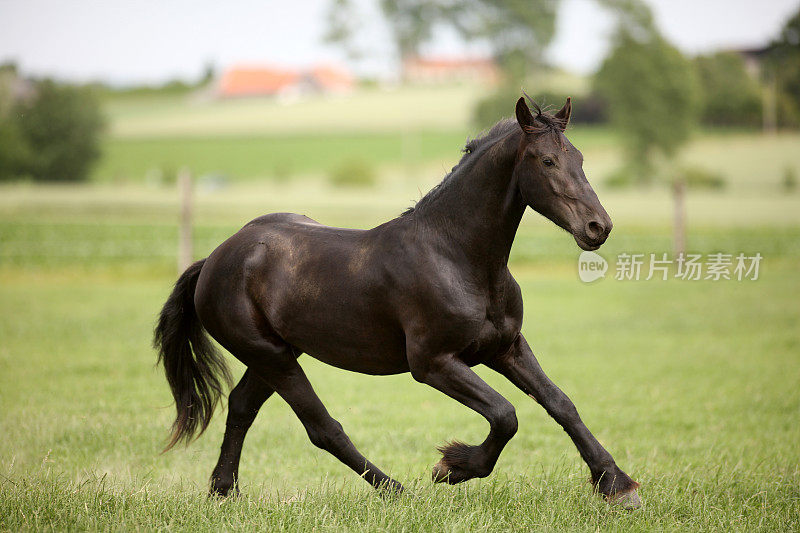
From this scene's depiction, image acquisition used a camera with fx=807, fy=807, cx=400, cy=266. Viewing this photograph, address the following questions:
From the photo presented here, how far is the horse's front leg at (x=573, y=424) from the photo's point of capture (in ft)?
13.2

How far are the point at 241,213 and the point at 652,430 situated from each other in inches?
706

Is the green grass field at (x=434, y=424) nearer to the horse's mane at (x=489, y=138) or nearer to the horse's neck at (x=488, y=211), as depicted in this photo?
the horse's neck at (x=488, y=211)

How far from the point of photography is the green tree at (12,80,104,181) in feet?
98.0

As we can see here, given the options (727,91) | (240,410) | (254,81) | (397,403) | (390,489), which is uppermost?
(254,81)

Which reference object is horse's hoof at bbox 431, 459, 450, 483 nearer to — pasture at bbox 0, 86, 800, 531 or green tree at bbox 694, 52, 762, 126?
pasture at bbox 0, 86, 800, 531

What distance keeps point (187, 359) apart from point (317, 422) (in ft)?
3.64

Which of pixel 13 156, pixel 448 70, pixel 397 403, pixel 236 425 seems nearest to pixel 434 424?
pixel 397 403

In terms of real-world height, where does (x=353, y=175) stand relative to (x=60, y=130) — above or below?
below

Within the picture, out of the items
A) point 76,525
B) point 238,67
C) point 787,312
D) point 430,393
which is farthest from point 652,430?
point 238,67

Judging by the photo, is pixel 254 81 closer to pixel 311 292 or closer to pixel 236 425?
pixel 236 425

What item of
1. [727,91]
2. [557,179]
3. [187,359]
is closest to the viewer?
[557,179]

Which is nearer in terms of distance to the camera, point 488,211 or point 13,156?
point 488,211

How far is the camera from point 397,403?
8148 millimetres

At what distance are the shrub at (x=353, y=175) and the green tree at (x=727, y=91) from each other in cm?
1633
